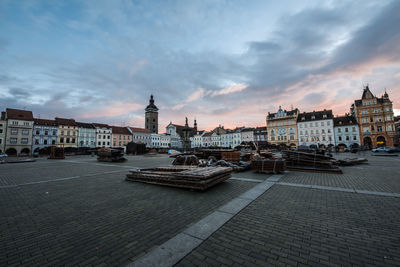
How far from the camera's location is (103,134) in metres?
72.2

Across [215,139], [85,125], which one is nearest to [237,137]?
[215,139]

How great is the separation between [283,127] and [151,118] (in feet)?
230

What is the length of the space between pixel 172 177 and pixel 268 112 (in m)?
72.4

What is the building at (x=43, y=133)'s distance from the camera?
55.7m

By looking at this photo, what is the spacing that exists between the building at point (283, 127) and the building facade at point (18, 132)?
3373 inches

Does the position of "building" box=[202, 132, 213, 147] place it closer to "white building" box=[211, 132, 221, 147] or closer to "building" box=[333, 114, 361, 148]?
"white building" box=[211, 132, 221, 147]

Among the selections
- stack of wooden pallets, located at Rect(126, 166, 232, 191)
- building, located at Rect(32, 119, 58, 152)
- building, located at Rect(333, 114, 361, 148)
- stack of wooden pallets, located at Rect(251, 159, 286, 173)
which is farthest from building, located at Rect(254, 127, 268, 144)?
building, located at Rect(32, 119, 58, 152)

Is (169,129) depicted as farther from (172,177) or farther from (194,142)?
(172,177)

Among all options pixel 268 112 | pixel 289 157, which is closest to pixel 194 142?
pixel 268 112

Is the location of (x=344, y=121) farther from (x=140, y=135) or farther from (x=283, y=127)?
(x=140, y=135)

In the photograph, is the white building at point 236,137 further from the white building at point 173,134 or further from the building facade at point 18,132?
the building facade at point 18,132

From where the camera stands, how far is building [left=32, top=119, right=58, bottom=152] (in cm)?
5572

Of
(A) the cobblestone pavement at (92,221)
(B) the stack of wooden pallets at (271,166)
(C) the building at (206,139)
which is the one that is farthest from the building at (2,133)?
(C) the building at (206,139)

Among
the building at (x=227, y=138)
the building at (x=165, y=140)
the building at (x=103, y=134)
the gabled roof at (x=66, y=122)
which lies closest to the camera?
the gabled roof at (x=66, y=122)
